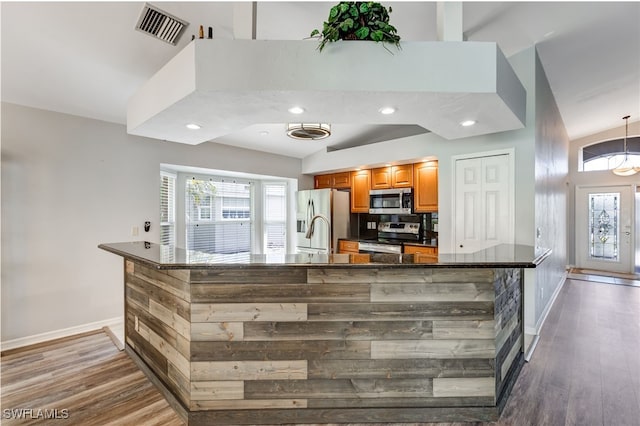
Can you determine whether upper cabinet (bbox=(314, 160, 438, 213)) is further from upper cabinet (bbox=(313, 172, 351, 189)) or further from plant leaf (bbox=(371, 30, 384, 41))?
plant leaf (bbox=(371, 30, 384, 41))

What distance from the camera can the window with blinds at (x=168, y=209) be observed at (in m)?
4.21

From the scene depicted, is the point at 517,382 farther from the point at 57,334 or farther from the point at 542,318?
the point at 57,334

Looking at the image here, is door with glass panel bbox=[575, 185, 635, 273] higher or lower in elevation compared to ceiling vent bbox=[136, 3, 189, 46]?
lower

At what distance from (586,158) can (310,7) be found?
7.78 metres

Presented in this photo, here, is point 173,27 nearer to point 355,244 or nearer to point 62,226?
point 62,226

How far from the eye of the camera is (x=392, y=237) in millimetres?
4957

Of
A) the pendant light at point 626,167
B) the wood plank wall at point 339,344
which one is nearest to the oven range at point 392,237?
the wood plank wall at point 339,344

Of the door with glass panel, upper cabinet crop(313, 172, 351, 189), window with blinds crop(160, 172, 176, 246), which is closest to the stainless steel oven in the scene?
upper cabinet crop(313, 172, 351, 189)

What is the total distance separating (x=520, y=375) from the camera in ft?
7.71

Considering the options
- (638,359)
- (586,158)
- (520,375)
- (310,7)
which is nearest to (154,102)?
(310,7)

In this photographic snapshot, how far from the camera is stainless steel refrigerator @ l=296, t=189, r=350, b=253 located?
4973 mm

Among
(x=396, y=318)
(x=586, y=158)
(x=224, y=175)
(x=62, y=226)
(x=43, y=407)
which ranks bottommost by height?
Answer: (x=43, y=407)

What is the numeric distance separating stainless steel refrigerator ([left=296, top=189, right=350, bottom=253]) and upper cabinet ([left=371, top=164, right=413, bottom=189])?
2.14 ft

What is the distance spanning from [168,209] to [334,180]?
2.79 metres
